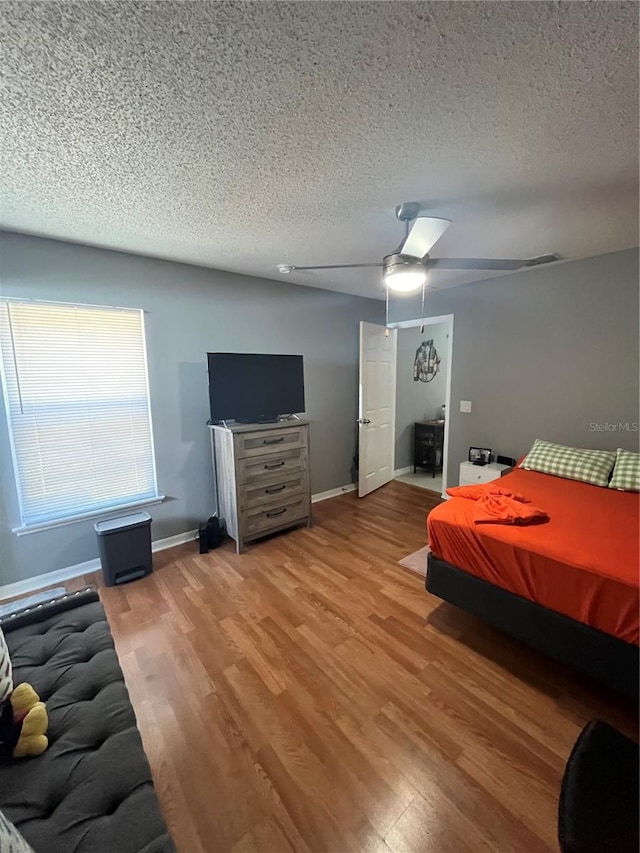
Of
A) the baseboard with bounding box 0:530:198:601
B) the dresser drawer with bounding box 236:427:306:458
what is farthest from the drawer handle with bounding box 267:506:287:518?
the baseboard with bounding box 0:530:198:601

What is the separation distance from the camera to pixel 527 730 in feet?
4.81

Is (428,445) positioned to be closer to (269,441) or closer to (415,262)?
(269,441)

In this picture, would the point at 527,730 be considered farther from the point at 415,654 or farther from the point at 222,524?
the point at 222,524

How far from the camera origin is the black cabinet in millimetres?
5098

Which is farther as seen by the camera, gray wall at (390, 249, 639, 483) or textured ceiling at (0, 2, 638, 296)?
gray wall at (390, 249, 639, 483)

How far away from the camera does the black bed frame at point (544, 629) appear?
1438 millimetres

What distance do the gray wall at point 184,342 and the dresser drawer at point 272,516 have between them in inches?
21.6

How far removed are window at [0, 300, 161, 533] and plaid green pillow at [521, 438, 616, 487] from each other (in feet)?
11.1

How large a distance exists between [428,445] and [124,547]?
4126mm

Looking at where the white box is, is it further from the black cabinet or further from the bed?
the black cabinet

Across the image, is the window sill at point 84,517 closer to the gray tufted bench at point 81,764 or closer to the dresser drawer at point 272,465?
the dresser drawer at point 272,465

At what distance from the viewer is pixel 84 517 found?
264 centimetres

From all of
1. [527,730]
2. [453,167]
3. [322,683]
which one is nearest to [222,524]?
[322,683]

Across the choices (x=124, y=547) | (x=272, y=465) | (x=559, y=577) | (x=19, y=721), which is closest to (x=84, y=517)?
(x=124, y=547)
